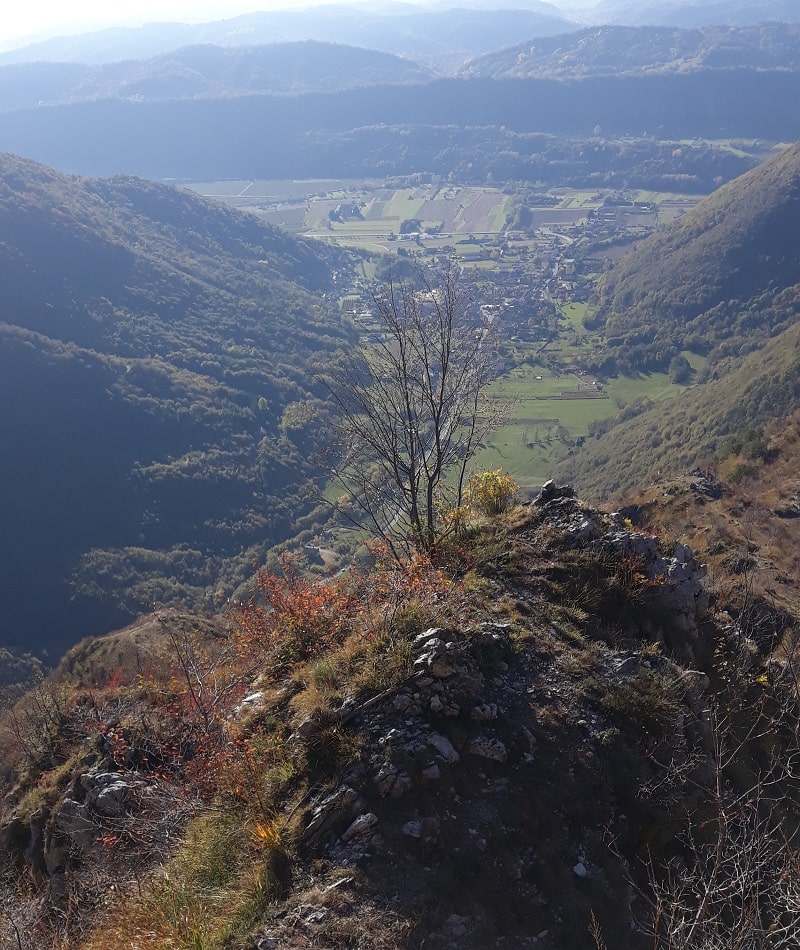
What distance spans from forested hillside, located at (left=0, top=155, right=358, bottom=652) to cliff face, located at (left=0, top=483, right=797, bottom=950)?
53454 mm

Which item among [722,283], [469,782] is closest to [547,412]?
[722,283]

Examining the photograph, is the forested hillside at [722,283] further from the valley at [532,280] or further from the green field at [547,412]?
the green field at [547,412]

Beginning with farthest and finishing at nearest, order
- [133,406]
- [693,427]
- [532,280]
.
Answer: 1. [532,280]
2. [133,406]
3. [693,427]

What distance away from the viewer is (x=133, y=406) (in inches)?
3775

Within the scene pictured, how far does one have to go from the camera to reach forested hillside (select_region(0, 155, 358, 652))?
7362 centimetres

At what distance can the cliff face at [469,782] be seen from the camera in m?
6.60

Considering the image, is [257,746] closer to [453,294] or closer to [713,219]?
[453,294]

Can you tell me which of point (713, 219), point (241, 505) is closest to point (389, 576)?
point (241, 505)

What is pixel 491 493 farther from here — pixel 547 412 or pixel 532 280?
pixel 532 280

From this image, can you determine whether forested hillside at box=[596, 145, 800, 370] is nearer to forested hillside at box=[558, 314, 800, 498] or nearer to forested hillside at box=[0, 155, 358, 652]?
forested hillside at box=[558, 314, 800, 498]

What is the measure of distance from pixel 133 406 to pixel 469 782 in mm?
96984

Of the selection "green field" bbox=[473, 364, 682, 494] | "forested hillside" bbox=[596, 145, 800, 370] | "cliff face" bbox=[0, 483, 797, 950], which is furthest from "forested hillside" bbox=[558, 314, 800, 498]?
"cliff face" bbox=[0, 483, 797, 950]

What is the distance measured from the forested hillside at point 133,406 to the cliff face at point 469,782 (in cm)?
5345

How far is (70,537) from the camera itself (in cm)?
7888
